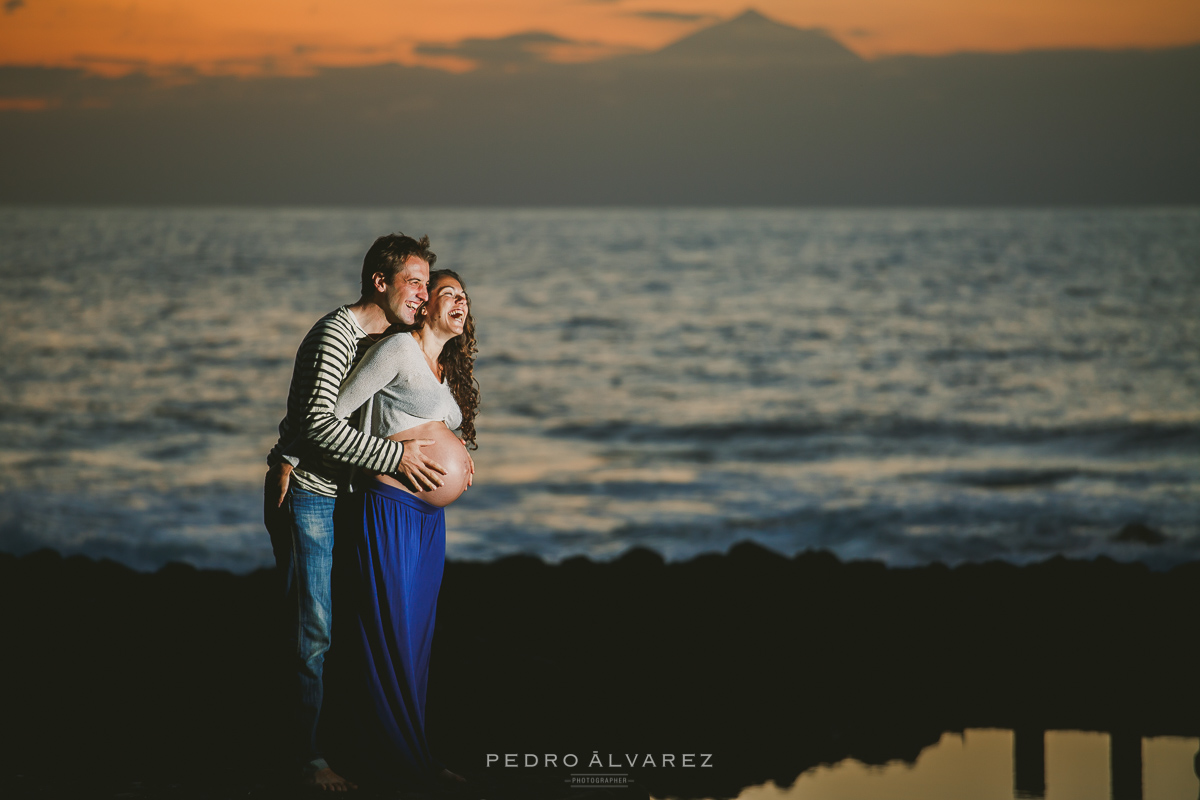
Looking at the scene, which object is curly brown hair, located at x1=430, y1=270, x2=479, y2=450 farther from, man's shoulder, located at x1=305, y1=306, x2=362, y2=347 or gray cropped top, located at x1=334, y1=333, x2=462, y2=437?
man's shoulder, located at x1=305, y1=306, x2=362, y2=347

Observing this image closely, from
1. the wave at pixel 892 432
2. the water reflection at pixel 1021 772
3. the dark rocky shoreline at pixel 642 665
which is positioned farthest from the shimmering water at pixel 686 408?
the water reflection at pixel 1021 772

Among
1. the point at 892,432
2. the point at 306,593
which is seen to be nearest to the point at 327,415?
the point at 306,593

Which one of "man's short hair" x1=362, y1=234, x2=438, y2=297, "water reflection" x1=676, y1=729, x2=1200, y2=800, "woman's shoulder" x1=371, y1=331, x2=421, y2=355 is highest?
"man's short hair" x1=362, y1=234, x2=438, y2=297

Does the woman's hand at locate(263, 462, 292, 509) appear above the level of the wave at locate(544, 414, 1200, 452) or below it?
above

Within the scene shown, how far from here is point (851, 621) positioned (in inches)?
404

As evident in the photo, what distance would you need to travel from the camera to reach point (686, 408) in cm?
2856

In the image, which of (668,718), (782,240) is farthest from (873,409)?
(782,240)

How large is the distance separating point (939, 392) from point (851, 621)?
817 inches

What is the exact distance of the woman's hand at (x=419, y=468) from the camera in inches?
202

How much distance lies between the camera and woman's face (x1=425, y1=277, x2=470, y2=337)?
17.0 ft

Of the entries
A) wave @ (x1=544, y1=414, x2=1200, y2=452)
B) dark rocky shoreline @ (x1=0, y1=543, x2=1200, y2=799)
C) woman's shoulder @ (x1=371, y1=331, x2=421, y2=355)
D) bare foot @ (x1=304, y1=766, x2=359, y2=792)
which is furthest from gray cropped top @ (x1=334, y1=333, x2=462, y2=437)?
wave @ (x1=544, y1=414, x2=1200, y2=452)

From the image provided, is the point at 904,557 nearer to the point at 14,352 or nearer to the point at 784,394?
the point at 784,394

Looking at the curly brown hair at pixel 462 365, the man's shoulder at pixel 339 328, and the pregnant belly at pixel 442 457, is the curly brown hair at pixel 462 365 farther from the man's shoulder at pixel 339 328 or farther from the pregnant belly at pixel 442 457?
the man's shoulder at pixel 339 328

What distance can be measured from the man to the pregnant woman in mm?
85
